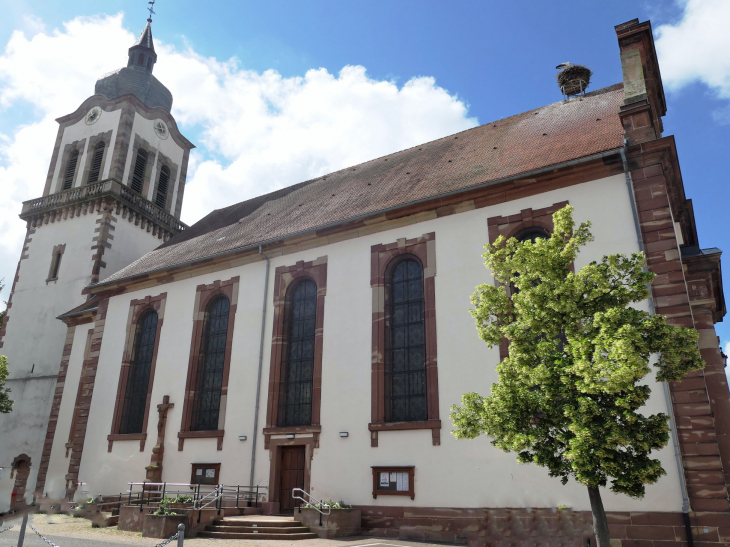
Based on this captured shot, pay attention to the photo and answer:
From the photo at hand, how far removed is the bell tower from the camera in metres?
25.2

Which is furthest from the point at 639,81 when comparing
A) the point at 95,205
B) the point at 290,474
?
the point at 95,205

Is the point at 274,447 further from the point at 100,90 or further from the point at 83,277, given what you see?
the point at 100,90

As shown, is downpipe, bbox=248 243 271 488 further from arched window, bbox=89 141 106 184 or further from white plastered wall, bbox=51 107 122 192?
arched window, bbox=89 141 106 184

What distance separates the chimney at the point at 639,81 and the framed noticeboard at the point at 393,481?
A: 9276mm

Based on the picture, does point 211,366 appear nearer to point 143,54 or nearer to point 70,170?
point 70,170

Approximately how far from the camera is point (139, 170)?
3056cm

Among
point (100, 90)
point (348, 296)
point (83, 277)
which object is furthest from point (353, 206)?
point (100, 90)

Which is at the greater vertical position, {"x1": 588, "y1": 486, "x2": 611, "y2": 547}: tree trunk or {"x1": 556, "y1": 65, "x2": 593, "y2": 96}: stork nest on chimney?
{"x1": 556, "y1": 65, "x2": 593, "y2": 96}: stork nest on chimney

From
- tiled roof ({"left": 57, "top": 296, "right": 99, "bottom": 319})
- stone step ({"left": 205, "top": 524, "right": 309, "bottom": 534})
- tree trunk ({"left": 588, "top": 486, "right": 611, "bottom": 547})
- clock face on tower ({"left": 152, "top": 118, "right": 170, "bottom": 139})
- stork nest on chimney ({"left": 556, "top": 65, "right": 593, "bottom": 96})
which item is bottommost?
stone step ({"left": 205, "top": 524, "right": 309, "bottom": 534})

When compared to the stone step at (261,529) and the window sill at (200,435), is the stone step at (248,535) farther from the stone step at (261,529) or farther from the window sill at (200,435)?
the window sill at (200,435)

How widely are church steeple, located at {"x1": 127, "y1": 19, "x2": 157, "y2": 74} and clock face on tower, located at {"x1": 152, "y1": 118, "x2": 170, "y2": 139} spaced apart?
3.74 meters

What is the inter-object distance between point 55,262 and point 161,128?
9.13 metres

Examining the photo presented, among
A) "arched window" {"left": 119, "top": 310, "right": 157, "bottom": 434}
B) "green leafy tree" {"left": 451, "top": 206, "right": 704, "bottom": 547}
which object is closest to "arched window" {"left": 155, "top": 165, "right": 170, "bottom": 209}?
"arched window" {"left": 119, "top": 310, "right": 157, "bottom": 434}

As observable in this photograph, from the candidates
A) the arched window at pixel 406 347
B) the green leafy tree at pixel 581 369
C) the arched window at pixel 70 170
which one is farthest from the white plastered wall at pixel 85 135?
the green leafy tree at pixel 581 369
